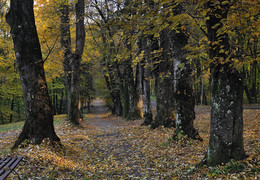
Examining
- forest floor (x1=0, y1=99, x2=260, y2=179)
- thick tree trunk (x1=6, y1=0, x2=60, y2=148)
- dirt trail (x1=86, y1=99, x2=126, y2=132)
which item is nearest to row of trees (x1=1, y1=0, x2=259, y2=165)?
thick tree trunk (x1=6, y1=0, x2=60, y2=148)

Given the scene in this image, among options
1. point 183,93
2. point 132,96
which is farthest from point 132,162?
point 132,96

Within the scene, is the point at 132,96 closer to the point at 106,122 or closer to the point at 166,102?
the point at 106,122

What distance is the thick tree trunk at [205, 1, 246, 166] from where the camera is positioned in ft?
14.9

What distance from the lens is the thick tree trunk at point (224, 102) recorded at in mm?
4535

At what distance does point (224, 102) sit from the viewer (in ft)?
15.1

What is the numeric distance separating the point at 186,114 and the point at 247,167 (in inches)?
136

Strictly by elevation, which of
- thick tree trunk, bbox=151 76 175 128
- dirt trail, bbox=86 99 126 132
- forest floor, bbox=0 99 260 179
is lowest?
dirt trail, bbox=86 99 126 132

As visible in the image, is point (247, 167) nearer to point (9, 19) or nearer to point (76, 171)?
point (76, 171)

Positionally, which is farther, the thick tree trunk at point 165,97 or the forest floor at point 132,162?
the thick tree trunk at point 165,97

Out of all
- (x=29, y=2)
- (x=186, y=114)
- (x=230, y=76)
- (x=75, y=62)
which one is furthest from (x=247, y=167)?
(x=75, y=62)

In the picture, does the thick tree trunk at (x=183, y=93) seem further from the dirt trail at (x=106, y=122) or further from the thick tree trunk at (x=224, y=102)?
the dirt trail at (x=106, y=122)

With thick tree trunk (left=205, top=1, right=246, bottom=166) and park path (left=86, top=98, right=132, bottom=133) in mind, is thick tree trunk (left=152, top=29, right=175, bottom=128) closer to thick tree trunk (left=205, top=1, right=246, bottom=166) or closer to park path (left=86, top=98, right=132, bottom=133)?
park path (left=86, top=98, right=132, bottom=133)

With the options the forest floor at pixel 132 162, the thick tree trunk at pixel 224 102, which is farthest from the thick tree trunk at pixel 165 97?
the thick tree trunk at pixel 224 102

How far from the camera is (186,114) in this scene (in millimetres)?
7758
